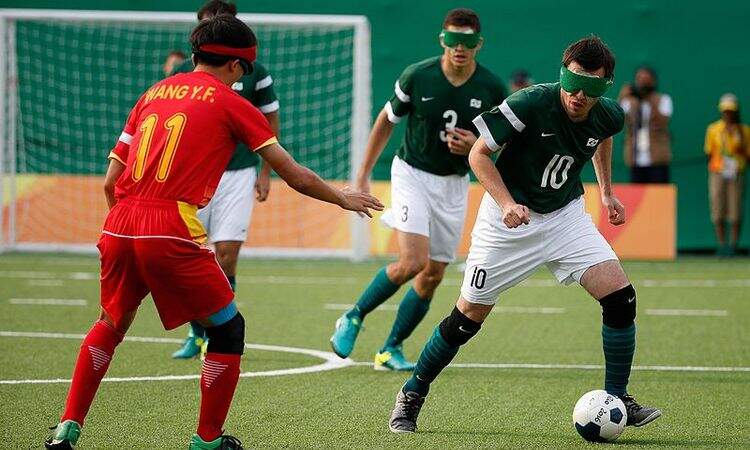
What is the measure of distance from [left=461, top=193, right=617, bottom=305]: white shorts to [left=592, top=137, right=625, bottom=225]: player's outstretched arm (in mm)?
355

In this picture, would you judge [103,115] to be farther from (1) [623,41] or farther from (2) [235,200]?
(2) [235,200]

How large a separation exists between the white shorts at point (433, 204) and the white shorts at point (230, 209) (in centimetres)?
108

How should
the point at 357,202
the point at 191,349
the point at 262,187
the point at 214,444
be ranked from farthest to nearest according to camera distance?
the point at 262,187 < the point at 191,349 < the point at 357,202 < the point at 214,444

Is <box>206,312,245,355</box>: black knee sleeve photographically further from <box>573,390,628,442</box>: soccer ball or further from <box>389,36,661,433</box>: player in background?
<box>573,390,628,442</box>: soccer ball

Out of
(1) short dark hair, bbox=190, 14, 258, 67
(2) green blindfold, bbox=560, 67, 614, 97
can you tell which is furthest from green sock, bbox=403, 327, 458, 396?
(1) short dark hair, bbox=190, 14, 258, 67

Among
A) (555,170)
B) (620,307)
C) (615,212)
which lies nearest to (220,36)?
(555,170)

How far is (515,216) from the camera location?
20.3 ft

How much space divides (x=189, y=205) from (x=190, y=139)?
281 mm

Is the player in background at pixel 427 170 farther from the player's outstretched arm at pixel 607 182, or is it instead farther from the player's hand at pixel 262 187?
the player's outstretched arm at pixel 607 182

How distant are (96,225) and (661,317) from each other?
8652 millimetres

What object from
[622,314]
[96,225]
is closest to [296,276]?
[96,225]

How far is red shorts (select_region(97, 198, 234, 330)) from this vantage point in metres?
5.64

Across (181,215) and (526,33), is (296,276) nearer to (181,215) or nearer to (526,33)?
(526,33)

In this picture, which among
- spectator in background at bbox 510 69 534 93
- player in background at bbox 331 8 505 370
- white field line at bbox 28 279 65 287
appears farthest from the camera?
spectator in background at bbox 510 69 534 93
